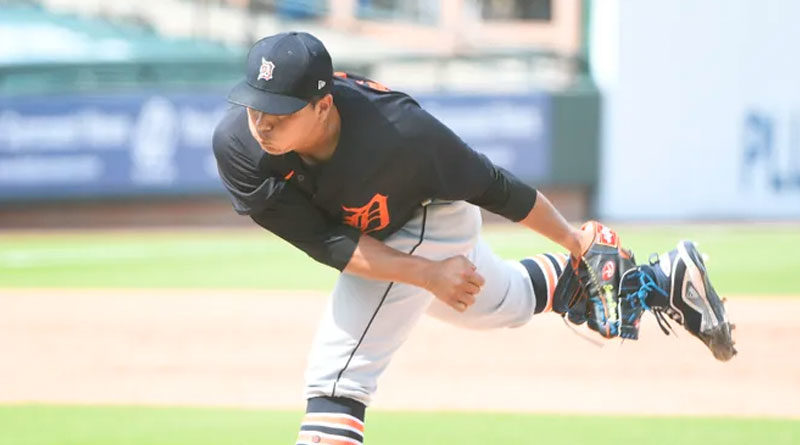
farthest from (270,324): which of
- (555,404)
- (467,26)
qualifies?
(467,26)

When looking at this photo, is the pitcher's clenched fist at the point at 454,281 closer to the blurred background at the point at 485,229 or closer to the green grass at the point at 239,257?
the blurred background at the point at 485,229

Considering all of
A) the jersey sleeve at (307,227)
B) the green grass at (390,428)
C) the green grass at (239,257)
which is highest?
the jersey sleeve at (307,227)

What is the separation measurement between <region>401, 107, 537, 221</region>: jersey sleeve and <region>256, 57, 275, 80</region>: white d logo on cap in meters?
0.50

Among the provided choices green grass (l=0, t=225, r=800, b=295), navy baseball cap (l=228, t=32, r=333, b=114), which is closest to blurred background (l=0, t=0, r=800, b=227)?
green grass (l=0, t=225, r=800, b=295)

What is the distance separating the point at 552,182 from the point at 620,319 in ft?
39.2

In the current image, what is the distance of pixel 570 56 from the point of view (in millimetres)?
17000

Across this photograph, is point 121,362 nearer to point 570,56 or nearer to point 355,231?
point 355,231

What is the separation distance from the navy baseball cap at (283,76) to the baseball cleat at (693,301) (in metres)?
1.68

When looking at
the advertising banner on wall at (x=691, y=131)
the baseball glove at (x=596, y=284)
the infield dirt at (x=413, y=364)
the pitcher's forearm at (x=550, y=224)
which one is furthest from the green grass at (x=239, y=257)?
the pitcher's forearm at (x=550, y=224)

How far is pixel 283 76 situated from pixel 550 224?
125cm

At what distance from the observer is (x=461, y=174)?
3.93m

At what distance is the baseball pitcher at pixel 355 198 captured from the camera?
11.8 feet

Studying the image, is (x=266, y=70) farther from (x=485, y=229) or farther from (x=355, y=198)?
(x=485, y=229)

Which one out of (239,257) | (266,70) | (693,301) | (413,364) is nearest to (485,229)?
(239,257)
